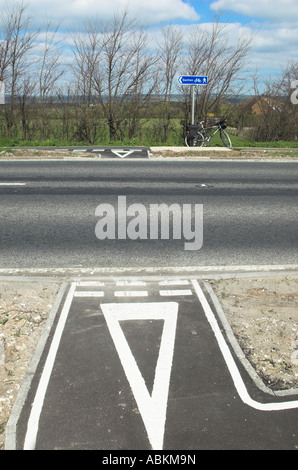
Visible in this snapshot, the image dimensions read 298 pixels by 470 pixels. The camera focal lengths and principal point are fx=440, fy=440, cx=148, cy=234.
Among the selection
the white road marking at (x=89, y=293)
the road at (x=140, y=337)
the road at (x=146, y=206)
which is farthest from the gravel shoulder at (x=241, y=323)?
the road at (x=146, y=206)

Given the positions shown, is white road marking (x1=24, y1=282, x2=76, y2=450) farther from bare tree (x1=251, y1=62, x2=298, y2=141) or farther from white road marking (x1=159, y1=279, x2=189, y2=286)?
bare tree (x1=251, y1=62, x2=298, y2=141)

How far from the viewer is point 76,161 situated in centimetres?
1357

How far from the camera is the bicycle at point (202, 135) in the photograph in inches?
666

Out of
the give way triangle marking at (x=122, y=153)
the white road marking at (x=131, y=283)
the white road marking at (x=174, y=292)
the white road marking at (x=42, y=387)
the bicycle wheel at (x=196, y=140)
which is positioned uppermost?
the bicycle wheel at (x=196, y=140)

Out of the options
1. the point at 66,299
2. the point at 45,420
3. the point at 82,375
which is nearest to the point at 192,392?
the point at 82,375

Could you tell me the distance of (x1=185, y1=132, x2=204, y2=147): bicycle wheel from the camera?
1716cm

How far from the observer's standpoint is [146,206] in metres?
8.60

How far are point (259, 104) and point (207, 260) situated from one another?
19.7m

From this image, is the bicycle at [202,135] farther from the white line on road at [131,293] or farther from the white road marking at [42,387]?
the white road marking at [42,387]

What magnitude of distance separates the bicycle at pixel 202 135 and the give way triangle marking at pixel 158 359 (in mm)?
13159

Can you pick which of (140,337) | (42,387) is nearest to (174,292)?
(140,337)

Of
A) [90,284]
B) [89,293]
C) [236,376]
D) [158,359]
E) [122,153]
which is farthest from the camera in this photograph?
[122,153]

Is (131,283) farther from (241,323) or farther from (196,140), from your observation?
(196,140)

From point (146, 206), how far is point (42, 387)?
5535 mm
